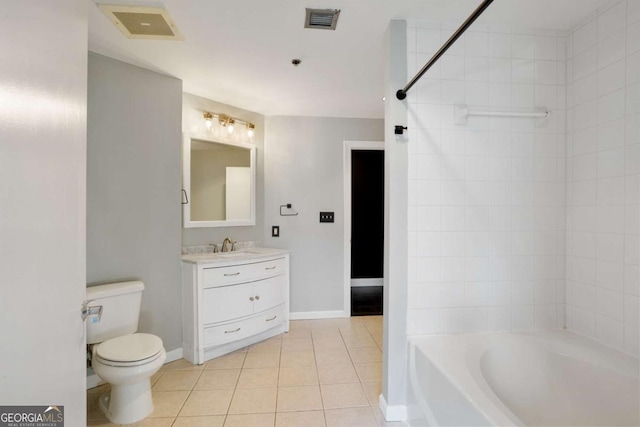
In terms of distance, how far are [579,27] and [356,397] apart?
2.61m

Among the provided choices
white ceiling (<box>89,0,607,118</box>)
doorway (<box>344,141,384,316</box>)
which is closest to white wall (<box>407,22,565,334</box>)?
white ceiling (<box>89,0,607,118</box>)

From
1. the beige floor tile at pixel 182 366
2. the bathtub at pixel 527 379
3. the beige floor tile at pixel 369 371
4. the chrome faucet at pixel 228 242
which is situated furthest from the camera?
the chrome faucet at pixel 228 242

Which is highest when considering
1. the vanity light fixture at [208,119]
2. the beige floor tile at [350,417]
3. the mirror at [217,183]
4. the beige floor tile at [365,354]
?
the vanity light fixture at [208,119]

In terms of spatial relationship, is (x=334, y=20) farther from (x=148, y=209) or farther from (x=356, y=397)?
(x=356, y=397)

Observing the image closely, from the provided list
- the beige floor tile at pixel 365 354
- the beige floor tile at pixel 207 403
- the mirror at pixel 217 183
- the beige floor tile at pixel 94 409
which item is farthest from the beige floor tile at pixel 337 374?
the mirror at pixel 217 183

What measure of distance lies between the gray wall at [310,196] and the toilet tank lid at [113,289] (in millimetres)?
1347

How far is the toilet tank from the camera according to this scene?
1.81m

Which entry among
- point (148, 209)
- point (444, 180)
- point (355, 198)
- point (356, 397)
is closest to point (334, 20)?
point (444, 180)

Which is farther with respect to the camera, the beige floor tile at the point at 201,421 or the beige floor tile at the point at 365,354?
the beige floor tile at the point at 365,354

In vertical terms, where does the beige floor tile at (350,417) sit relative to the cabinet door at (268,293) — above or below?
below

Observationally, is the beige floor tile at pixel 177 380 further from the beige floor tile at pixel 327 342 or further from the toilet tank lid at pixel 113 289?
the beige floor tile at pixel 327 342

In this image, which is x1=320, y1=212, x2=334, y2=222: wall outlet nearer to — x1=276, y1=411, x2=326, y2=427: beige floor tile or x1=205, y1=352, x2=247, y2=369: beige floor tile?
x1=205, y1=352, x2=247, y2=369: beige floor tile

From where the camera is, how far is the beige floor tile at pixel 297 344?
2.56 m

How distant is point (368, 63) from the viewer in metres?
2.11
